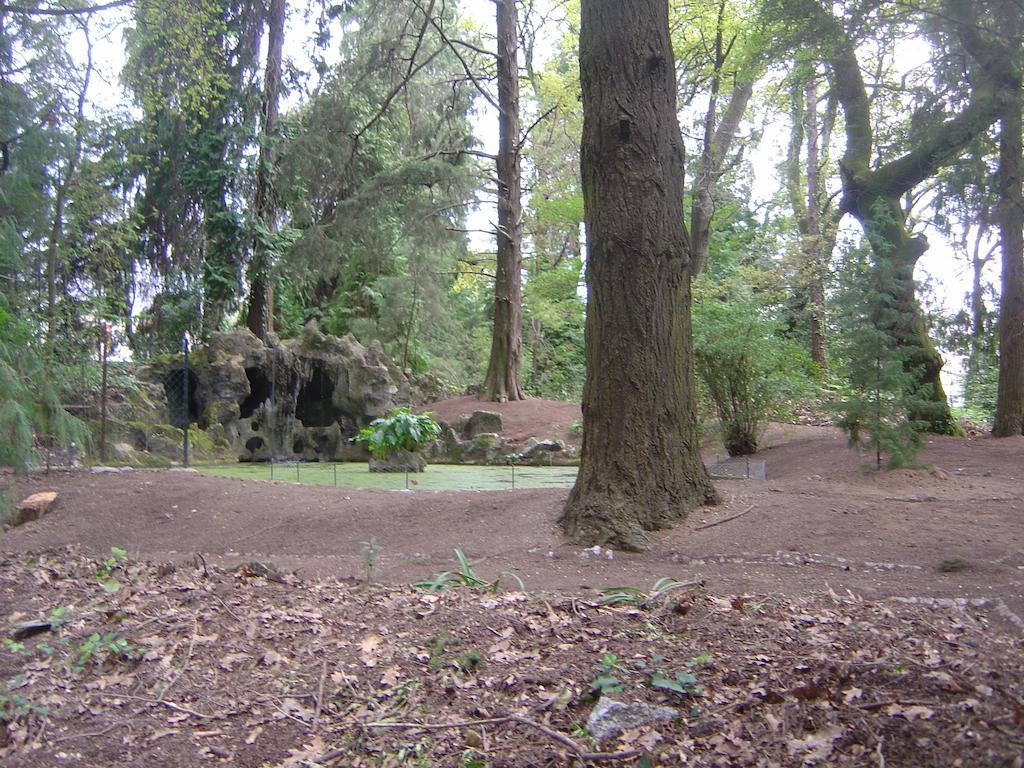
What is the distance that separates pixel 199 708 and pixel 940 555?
4.83 meters

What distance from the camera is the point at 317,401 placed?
19469 millimetres

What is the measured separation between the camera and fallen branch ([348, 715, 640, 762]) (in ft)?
10.6

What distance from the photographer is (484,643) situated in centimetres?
441

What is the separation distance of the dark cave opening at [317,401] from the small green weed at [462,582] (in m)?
13.7

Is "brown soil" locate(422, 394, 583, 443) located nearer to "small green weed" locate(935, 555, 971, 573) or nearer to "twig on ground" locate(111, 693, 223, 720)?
"small green weed" locate(935, 555, 971, 573)

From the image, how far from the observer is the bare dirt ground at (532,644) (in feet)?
10.5

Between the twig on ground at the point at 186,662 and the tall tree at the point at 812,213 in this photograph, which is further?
the tall tree at the point at 812,213

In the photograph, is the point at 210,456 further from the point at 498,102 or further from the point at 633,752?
the point at 633,752

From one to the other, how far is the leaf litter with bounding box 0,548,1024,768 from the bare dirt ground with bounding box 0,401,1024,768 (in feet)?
0.04

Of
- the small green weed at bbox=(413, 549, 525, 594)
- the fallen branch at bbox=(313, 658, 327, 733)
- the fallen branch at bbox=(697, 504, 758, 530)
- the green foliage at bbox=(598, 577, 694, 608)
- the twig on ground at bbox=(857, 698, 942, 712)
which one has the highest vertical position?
the fallen branch at bbox=(697, 504, 758, 530)

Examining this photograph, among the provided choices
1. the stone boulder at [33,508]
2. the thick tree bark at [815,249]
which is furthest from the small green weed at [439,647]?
the thick tree bark at [815,249]

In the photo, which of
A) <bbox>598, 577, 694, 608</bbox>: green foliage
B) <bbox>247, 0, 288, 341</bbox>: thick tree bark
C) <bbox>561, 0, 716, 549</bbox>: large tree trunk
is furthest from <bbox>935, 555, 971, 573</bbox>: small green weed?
<bbox>247, 0, 288, 341</bbox>: thick tree bark

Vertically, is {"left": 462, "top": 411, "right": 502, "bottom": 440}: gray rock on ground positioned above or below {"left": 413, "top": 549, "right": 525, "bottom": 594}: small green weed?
above

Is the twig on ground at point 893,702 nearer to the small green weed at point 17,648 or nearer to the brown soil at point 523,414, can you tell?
the small green weed at point 17,648
